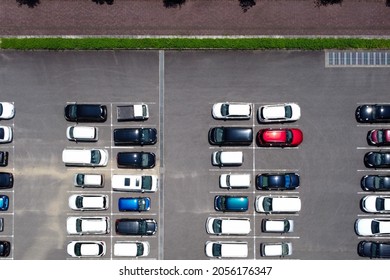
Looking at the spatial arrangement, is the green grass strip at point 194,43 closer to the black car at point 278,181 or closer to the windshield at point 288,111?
the windshield at point 288,111

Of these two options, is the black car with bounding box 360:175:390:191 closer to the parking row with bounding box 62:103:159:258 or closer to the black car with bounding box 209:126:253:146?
the black car with bounding box 209:126:253:146

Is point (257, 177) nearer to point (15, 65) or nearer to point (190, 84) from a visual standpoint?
point (190, 84)

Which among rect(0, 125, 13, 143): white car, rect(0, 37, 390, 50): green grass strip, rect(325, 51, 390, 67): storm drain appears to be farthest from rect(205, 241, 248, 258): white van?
rect(0, 125, 13, 143): white car

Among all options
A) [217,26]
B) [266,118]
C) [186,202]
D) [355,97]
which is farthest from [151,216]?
[355,97]

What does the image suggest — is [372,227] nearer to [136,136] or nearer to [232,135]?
[232,135]

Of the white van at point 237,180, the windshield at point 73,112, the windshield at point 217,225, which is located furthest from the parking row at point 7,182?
the white van at point 237,180
